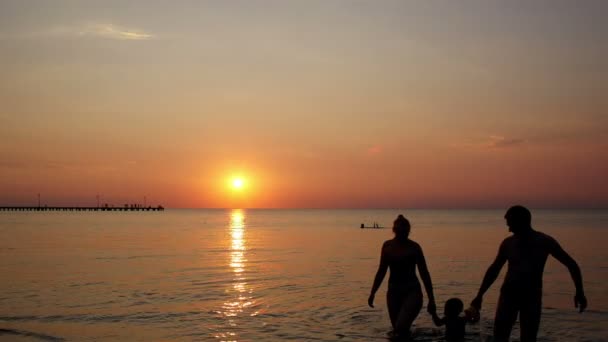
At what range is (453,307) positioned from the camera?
11.6 metres

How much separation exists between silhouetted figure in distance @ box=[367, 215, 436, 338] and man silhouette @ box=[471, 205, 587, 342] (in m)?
1.48

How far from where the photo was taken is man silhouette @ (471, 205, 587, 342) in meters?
8.26

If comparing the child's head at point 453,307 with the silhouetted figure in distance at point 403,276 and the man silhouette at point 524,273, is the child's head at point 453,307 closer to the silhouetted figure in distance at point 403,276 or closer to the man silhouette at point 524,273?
the silhouetted figure in distance at point 403,276

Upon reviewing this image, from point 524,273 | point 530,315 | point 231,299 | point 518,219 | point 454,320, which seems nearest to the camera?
point 518,219

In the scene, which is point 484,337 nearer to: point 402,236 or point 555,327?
point 555,327

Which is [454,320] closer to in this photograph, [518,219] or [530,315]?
[530,315]

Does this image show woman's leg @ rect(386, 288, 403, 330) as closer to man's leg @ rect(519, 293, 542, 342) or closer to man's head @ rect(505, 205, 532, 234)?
man's leg @ rect(519, 293, 542, 342)

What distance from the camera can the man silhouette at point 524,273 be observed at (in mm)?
8258

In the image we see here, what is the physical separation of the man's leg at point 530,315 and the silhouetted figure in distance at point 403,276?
1.66 metres

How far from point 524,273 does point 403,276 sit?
7.53ft

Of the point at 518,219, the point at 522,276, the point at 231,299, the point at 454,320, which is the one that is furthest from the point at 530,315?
the point at 231,299

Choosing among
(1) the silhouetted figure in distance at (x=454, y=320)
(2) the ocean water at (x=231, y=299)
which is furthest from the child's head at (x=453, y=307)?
(2) the ocean water at (x=231, y=299)

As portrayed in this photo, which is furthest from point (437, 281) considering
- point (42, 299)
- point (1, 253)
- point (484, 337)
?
point (1, 253)

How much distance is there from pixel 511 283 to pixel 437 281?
1796 centimetres
